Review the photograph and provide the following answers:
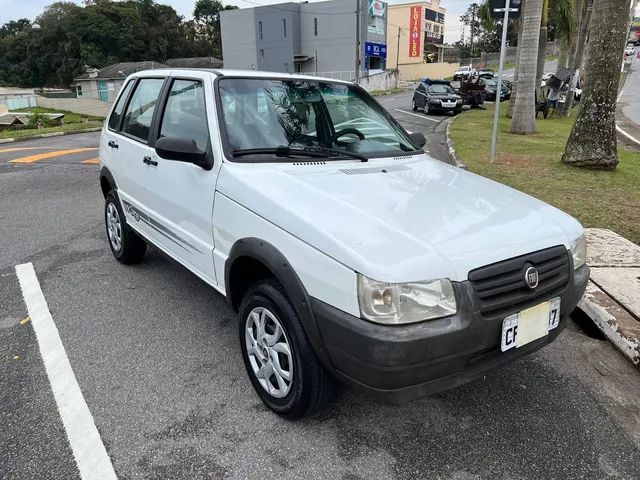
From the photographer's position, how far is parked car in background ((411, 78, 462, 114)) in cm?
2236

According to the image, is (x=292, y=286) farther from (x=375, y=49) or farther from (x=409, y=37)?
(x=409, y=37)

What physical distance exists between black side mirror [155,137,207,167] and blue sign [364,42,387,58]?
54.8 meters

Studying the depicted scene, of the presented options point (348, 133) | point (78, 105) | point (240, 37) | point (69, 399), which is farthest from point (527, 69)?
point (78, 105)

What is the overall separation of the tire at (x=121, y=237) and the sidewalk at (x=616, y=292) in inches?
152

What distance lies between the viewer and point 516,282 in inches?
91.6

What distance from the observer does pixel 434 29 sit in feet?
254

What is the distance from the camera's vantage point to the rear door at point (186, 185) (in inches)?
124

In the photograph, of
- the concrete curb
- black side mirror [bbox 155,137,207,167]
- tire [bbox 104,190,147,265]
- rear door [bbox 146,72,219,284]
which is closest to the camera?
black side mirror [bbox 155,137,207,167]

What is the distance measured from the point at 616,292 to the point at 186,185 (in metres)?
3.43

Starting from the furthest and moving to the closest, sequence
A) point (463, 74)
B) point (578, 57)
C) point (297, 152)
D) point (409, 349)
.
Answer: point (463, 74), point (578, 57), point (297, 152), point (409, 349)

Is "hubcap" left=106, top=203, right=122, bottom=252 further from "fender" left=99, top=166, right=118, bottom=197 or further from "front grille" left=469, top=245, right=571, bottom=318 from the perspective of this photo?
"front grille" left=469, top=245, right=571, bottom=318

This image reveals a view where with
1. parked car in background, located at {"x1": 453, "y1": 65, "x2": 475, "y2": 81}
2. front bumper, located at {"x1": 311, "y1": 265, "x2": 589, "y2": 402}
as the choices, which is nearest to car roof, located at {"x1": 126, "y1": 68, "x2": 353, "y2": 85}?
front bumper, located at {"x1": 311, "y1": 265, "x2": 589, "y2": 402}

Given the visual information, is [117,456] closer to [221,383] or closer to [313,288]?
[221,383]

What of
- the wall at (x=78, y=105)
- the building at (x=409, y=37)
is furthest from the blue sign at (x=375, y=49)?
the wall at (x=78, y=105)
